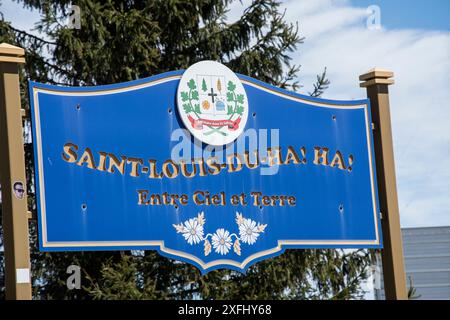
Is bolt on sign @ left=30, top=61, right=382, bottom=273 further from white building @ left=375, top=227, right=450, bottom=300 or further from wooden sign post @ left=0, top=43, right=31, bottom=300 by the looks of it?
white building @ left=375, top=227, right=450, bottom=300

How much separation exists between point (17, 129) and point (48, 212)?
0.75 meters

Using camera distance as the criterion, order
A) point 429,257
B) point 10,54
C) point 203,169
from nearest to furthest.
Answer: point 10,54
point 203,169
point 429,257

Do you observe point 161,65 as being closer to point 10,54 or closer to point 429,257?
point 10,54

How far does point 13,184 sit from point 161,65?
255 inches

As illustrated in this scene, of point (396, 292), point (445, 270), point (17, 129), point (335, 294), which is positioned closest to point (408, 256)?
point (445, 270)

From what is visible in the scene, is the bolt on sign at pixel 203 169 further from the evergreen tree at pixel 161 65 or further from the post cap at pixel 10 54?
the evergreen tree at pixel 161 65

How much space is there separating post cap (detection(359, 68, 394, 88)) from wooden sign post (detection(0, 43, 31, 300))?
3614 mm

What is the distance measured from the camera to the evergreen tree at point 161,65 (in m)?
12.3

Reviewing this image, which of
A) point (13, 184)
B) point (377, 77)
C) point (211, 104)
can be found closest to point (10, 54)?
point (13, 184)

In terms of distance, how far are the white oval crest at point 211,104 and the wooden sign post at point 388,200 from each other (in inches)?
61.0

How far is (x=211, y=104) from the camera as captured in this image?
8.03 metres

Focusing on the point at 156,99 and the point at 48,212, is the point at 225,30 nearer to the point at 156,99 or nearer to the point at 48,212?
the point at 156,99

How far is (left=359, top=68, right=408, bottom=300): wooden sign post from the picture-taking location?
8734 mm

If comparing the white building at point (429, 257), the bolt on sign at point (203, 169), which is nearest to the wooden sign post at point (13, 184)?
the bolt on sign at point (203, 169)
